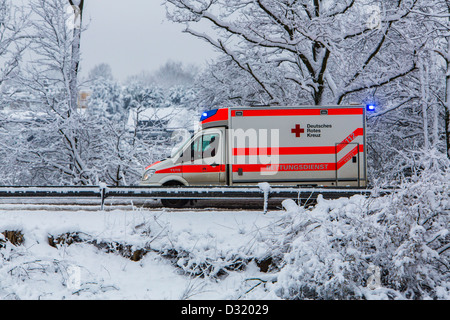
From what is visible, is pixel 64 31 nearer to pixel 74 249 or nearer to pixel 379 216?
pixel 74 249

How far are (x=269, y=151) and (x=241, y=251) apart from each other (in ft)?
13.8

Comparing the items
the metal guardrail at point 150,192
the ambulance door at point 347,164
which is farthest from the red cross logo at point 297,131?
the metal guardrail at point 150,192

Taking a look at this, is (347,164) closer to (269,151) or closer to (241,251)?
(269,151)

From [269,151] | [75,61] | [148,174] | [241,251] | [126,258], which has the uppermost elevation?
[75,61]

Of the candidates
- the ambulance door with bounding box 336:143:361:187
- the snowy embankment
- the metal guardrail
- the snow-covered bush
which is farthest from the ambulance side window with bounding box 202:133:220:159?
the snow-covered bush

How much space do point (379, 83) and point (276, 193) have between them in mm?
7949

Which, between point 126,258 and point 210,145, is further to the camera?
point 210,145

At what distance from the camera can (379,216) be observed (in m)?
8.73

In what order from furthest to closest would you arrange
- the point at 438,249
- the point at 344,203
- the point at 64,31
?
the point at 64,31
the point at 344,203
the point at 438,249

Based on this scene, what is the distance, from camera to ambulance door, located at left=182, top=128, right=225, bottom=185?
1342 centimetres

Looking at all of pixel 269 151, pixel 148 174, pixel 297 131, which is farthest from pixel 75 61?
pixel 297 131

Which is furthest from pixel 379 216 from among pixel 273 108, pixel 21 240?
pixel 21 240

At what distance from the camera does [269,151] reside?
13.6 m
